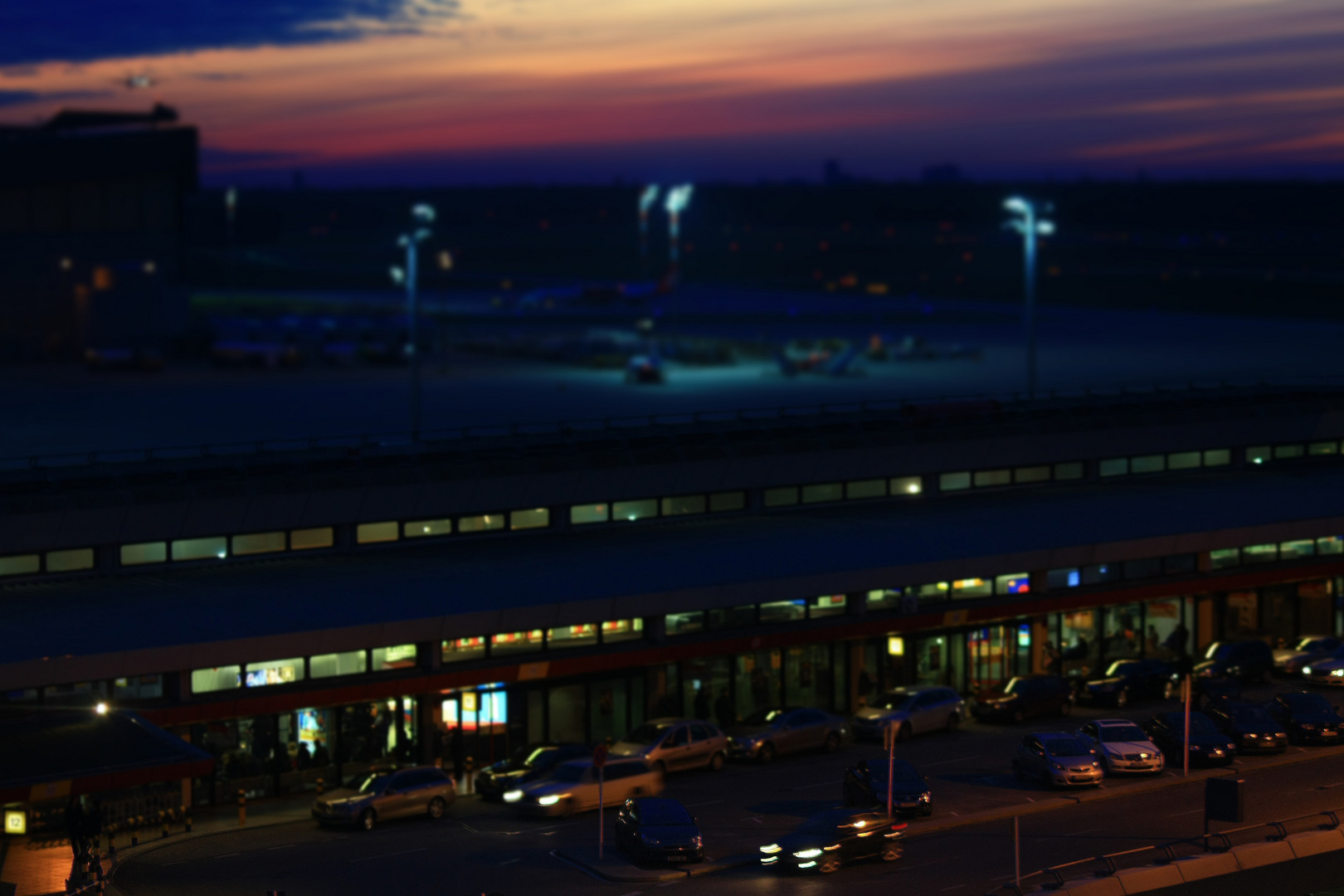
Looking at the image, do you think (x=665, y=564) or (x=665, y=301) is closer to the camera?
(x=665, y=564)

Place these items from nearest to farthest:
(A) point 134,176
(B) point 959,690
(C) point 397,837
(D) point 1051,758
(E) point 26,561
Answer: (C) point 397,837 → (D) point 1051,758 → (E) point 26,561 → (B) point 959,690 → (A) point 134,176

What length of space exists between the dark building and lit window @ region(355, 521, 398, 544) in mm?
52820

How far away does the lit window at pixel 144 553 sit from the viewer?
36.9 m

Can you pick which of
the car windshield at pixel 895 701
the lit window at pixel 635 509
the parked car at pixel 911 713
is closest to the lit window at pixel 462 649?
the lit window at pixel 635 509

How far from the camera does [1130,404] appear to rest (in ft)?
189

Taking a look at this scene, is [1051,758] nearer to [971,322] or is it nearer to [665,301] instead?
[971,322]

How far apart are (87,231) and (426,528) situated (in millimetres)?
54296

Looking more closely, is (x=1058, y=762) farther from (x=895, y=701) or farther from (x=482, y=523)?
(x=482, y=523)

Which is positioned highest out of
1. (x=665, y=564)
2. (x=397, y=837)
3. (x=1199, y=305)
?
(x=1199, y=305)

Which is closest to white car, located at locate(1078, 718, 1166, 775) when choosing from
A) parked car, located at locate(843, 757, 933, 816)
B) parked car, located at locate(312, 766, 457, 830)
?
parked car, located at locate(843, 757, 933, 816)

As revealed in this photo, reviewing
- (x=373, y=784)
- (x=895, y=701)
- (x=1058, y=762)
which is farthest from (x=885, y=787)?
(x=373, y=784)

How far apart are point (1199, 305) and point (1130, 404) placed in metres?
107

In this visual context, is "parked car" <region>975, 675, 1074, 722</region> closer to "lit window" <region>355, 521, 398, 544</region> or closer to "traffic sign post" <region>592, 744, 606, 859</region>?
"traffic sign post" <region>592, 744, 606, 859</region>

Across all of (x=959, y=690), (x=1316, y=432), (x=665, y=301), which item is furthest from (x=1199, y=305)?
(x=959, y=690)
